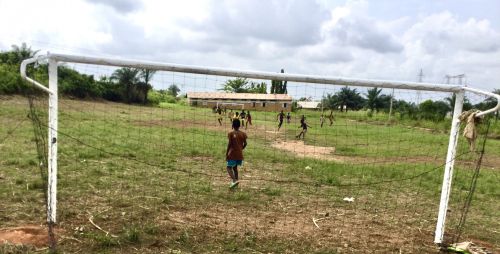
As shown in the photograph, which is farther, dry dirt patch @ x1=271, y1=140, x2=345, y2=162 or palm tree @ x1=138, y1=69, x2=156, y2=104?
dry dirt patch @ x1=271, y1=140, x2=345, y2=162

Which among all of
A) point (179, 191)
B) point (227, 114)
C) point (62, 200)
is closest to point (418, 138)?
point (227, 114)

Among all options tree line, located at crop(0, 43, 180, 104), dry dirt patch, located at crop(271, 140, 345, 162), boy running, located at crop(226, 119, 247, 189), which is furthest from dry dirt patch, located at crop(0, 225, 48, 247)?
dry dirt patch, located at crop(271, 140, 345, 162)

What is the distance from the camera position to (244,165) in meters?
11.4

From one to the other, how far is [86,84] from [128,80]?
36.9 ft

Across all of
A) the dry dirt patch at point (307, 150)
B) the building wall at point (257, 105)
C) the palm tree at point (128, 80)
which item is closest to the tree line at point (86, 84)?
the palm tree at point (128, 80)

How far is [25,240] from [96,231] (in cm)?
80

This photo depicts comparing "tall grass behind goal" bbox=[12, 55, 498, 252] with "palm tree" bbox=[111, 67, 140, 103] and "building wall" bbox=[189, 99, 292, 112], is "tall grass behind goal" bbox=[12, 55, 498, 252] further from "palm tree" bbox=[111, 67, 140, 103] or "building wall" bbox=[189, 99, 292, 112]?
"palm tree" bbox=[111, 67, 140, 103]

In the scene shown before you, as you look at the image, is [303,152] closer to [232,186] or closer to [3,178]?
[232,186]

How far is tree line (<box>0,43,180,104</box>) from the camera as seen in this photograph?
31.6 feet

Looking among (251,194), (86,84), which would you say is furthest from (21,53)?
(251,194)

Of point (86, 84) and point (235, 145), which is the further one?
point (86, 84)

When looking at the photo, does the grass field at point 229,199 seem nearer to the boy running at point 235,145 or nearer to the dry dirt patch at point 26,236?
the dry dirt patch at point 26,236

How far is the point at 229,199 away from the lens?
7590mm

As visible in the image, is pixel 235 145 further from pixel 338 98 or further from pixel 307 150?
pixel 307 150
